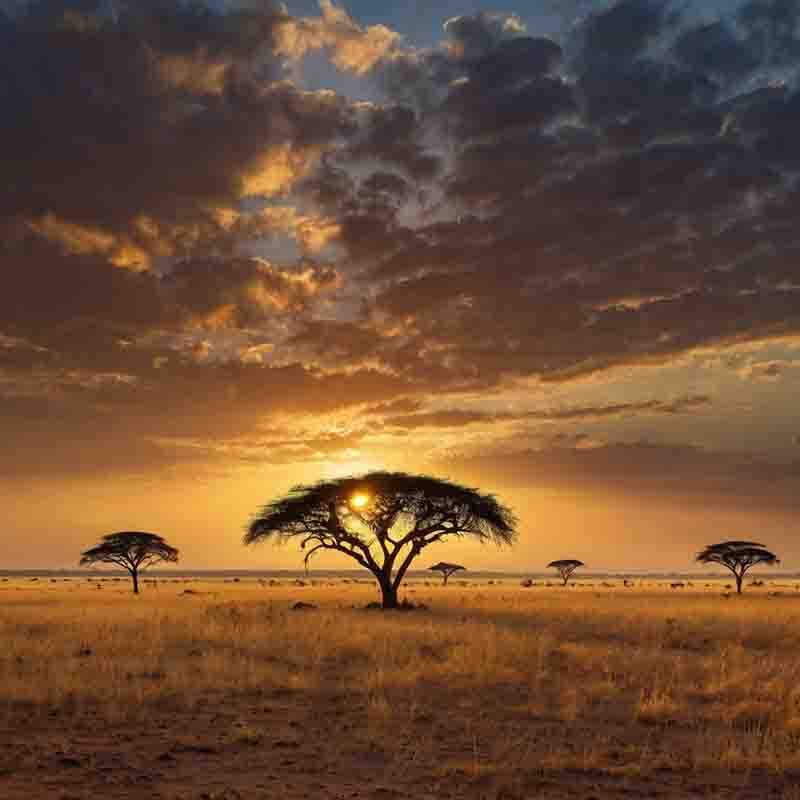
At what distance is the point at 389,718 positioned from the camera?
41.0 feet

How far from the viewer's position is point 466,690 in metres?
15.2

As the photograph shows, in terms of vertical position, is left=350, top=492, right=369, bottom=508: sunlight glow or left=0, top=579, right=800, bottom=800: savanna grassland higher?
left=350, top=492, right=369, bottom=508: sunlight glow

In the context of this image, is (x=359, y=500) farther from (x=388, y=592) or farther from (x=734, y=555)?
(x=734, y=555)

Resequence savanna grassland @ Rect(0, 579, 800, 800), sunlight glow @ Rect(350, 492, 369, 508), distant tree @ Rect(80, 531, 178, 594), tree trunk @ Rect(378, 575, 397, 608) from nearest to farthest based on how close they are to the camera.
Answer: savanna grassland @ Rect(0, 579, 800, 800)
tree trunk @ Rect(378, 575, 397, 608)
sunlight glow @ Rect(350, 492, 369, 508)
distant tree @ Rect(80, 531, 178, 594)

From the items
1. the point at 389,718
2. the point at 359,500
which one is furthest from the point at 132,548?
the point at 389,718

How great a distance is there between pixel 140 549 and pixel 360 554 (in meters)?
39.1

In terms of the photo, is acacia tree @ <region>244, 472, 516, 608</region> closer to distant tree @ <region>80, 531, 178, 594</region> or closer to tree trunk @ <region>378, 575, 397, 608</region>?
tree trunk @ <region>378, 575, 397, 608</region>

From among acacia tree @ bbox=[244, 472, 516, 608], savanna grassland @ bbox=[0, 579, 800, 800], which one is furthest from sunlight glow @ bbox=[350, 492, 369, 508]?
savanna grassland @ bbox=[0, 579, 800, 800]

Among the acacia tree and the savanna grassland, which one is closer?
the savanna grassland

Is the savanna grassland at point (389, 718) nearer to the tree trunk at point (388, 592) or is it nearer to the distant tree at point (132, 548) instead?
the tree trunk at point (388, 592)

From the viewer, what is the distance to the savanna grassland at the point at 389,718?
927 cm

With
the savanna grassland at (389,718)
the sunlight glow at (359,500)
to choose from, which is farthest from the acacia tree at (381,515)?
the savanna grassland at (389,718)

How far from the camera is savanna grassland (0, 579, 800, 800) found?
30.4 ft

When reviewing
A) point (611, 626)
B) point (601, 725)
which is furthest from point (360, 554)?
point (601, 725)
